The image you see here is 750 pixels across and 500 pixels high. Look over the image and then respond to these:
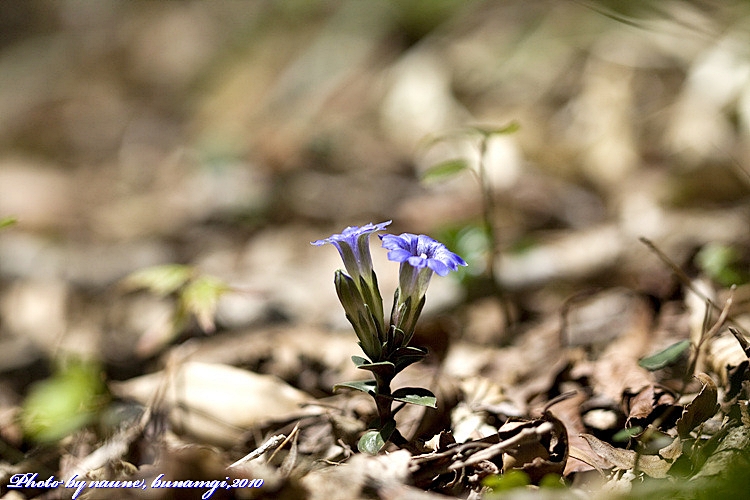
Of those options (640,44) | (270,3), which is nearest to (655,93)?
(640,44)

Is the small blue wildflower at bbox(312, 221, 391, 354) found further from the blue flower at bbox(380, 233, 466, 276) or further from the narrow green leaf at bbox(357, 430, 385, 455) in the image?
the narrow green leaf at bbox(357, 430, 385, 455)

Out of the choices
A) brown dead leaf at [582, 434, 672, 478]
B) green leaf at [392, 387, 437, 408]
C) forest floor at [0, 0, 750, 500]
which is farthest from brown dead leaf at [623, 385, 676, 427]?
green leaf at [392, 387, 437, 408]

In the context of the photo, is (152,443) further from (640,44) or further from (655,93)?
(640,44)

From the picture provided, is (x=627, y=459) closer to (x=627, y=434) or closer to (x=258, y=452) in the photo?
(x=627, y=434)

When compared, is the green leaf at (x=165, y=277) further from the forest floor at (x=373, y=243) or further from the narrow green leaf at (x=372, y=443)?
the narrow green leaf at (x=372, y=443)

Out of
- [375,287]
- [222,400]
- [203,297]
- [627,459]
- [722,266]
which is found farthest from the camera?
[203,297]

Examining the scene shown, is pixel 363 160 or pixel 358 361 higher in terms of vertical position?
pixel 358 361

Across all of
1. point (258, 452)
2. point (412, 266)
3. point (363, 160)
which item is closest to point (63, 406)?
point (258, 452)
